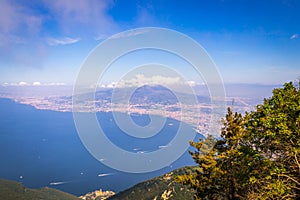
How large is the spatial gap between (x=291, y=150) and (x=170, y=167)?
462 ft

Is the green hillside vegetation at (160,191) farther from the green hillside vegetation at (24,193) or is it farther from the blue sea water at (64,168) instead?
the blue sea water at (64,168)

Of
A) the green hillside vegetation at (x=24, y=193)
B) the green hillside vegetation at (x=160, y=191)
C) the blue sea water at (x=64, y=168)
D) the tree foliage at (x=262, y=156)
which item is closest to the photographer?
the tree foliage at (x=262, y=156)

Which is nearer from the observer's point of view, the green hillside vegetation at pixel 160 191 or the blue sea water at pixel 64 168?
the green hillside vegetation at pixel 160 191

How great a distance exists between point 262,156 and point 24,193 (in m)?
102

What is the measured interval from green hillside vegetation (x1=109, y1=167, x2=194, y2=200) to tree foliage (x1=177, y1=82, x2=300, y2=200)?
204ft

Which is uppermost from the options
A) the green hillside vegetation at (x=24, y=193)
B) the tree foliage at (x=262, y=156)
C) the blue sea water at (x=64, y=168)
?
the tree foliage at (x=262, y=156)

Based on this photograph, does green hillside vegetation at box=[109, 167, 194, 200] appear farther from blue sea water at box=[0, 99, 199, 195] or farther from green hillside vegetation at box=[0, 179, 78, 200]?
blue sea water at box=[0, 99, 199, 195]

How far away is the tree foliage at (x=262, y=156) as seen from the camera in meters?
6.96

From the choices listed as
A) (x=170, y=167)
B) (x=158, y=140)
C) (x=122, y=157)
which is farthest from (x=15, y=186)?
(x=158, y=140)

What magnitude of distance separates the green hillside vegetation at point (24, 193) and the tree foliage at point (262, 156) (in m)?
91.5

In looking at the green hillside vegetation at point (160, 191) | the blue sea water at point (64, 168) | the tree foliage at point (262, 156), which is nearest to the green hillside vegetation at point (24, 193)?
the blue sea water at point (64, 168)

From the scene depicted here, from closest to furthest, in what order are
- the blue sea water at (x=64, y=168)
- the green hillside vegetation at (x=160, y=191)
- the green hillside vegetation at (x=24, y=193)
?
the green hillside vegetation at (x=160, y=191), the green hillside vegetation at (x=24, y=193), the blue sea water at (x=64, y=168)

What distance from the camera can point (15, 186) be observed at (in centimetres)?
9238

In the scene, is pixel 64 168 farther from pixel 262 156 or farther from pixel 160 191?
pixel 262 156
